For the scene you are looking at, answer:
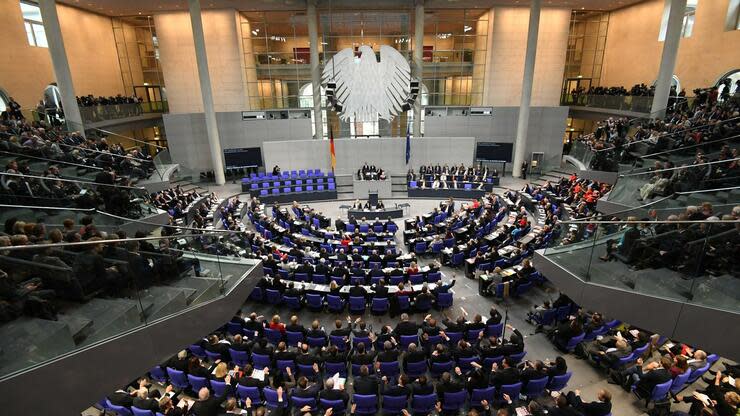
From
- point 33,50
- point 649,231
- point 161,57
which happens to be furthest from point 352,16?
point 649,231

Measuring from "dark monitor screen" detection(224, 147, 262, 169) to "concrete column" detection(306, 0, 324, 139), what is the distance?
4753mm

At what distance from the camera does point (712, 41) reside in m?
20.3

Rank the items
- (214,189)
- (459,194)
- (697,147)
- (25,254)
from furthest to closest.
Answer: (214,189)
(459,194)
(697,147)
(25,254)

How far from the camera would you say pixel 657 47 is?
24906 mm

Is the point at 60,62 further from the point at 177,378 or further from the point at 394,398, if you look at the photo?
the point at 394,398

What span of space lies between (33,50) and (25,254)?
23561 mm

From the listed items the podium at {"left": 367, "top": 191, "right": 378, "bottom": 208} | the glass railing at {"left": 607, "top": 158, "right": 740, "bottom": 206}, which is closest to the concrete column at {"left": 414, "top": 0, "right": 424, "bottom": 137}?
the podium at {"left": 367, "top": 191, "right": 378, "bottom": 208}

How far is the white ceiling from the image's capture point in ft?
80.1

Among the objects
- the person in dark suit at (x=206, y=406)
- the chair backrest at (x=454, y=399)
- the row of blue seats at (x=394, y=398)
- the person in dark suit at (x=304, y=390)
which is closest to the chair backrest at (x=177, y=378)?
the row of blue seats at (x=394, y=398)

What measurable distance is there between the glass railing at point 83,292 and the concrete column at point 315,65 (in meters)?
22.0

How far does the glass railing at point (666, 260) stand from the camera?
569 cm

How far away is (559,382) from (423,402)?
2.90 meters

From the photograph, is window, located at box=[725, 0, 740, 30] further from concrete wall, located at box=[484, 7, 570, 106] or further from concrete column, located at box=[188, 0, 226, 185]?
concrete column, located at box=[188, 0, 226, 185]

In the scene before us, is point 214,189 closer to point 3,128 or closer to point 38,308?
point 3,128
